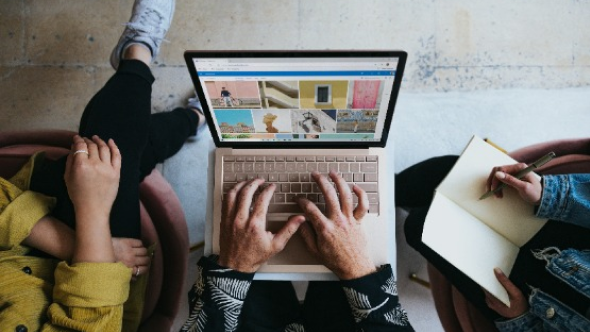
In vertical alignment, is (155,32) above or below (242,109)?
above

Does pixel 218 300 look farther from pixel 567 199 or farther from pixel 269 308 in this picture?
pixel 567 199

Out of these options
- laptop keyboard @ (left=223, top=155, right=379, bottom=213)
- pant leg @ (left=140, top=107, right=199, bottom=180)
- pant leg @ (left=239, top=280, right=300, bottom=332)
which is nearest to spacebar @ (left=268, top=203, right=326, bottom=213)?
laptop keyboard @ (left=223, top=155, right=379, bottom=213)

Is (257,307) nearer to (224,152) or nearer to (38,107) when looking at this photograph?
(224,152)

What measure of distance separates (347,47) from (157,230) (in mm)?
1009

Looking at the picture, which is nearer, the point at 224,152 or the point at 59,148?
the point at 224,152

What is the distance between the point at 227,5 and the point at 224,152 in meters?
0.93

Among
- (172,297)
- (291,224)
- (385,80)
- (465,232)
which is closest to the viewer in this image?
(385,80)

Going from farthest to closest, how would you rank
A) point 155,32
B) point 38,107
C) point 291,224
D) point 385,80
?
1. point 38,107
2. point 155,32
3. point 291,224
4. point 385,80

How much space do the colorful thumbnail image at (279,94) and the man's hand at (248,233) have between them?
0.63 feet

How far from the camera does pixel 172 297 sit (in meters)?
1.16

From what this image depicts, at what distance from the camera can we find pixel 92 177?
0.96 m

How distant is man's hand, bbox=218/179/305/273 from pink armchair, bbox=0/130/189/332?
0.30 metres

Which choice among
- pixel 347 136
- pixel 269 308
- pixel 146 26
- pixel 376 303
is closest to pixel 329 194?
pixel 347 136

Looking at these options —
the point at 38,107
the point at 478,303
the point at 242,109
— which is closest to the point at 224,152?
the point at 242,109
